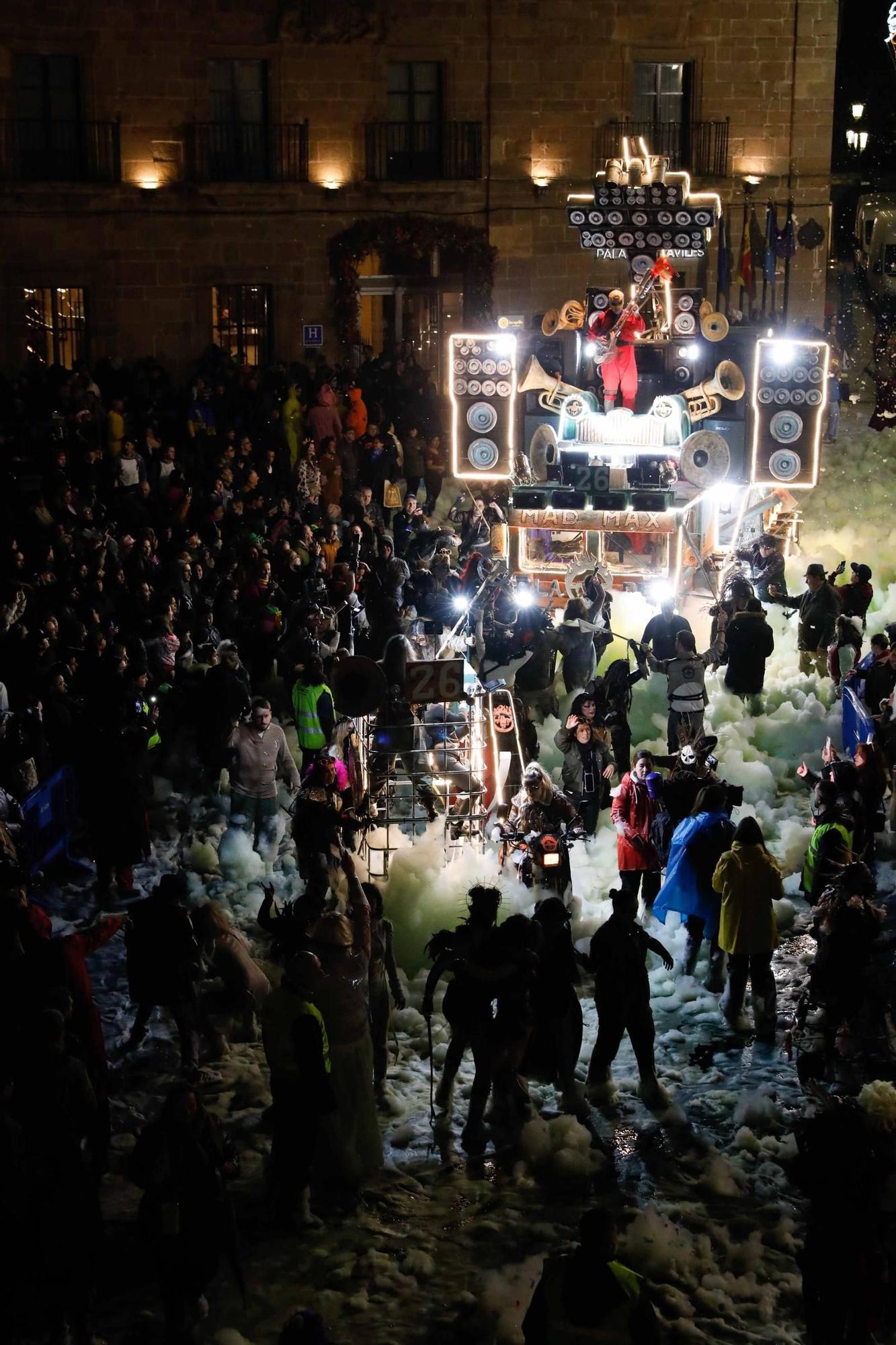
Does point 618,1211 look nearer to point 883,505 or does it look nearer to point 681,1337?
point 681,1337

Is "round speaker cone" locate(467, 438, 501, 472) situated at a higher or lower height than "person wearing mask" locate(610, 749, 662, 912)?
higher

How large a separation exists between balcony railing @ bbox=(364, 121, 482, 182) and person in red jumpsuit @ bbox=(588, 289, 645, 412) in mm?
8958

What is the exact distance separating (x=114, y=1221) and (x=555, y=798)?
4.73 m

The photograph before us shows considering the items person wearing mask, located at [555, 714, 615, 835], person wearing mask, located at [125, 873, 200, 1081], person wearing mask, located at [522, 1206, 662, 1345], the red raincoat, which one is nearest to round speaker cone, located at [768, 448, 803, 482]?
person wearing mask, located at [555, 714, 615, 835]

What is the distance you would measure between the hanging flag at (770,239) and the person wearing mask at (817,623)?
1034 cm

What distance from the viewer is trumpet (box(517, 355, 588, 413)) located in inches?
810

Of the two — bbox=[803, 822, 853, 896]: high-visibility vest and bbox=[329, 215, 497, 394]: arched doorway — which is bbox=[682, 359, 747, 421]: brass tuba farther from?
bbox=[803, 822, 853, 896]: high-visibility vest

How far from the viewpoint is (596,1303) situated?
20.8 ft

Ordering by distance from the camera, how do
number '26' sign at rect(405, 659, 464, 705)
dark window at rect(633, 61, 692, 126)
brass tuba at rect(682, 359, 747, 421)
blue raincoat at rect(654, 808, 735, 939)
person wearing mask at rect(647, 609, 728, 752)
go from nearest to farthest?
1. blue raincoat at rect(654, 808, 735, 939)
2. number '26' sign at rect(405, 659, 464, 705)
3. person wearing mask at rect(647, 609, 728, 752)
4. brass tuba at rect(682, 359, 747, 421)
5. dark window at rect(633, 61, 692, 126)

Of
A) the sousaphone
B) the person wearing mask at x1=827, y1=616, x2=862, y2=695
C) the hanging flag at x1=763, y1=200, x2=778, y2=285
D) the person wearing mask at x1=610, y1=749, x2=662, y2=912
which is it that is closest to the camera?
the person wearing mask at x1=610, y1=749, x2=662, y2=912

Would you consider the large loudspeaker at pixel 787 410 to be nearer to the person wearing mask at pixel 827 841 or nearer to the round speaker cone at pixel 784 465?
the round speaker cone at pixel 784 465

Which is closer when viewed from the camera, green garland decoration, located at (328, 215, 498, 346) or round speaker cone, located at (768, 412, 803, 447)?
round speaker cone, located at (768, 412, 803, 447)

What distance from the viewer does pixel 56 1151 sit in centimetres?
766

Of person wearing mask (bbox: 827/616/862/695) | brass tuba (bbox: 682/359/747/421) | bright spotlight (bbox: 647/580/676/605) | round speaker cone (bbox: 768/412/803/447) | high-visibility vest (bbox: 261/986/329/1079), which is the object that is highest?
brass tuba (bbox: 682/359/747/421)
